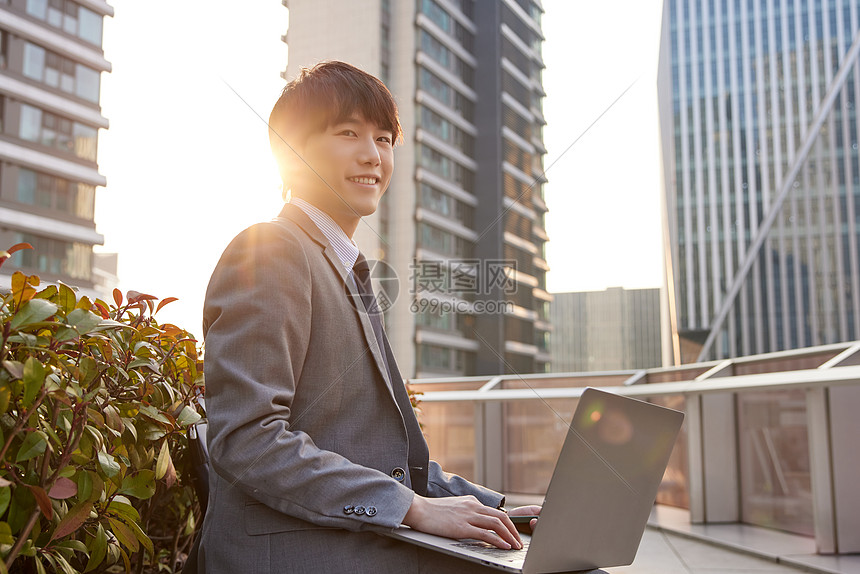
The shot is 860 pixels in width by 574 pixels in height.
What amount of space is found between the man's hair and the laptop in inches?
20.0

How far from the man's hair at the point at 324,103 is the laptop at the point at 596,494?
0.51 meters

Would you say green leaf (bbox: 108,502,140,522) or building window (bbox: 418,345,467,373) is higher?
building window (bbox: 418,345,467,373)

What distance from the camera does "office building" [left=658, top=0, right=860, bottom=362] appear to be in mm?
42000

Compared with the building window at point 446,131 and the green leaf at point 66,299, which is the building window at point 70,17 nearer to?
the building window at point 446,131

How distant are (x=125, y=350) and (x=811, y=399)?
2.59 metres

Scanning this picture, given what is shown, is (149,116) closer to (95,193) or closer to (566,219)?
(95,193)

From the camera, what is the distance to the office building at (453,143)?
1166 inches

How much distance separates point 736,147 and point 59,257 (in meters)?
45.9

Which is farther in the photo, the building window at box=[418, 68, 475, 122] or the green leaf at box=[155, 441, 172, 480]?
the building window at box=[418, 68, 475, 122]

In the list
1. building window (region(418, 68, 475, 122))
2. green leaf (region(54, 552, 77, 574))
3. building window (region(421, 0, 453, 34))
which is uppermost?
building window (region(421, 0, 453, 34))

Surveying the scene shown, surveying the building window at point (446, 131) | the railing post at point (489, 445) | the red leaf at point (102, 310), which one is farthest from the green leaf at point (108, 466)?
the building window at point (446, 131)

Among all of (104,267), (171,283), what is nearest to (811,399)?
(171,283)

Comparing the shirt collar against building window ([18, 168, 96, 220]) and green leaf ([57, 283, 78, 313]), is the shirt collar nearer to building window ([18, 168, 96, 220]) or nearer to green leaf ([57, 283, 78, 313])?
green leaf ([57, 283, 78, 313])

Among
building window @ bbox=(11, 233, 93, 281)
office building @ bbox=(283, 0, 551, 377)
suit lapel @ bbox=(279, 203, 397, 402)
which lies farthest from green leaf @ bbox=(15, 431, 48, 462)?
building window @ bbox=(11, 233, 93, 281)
